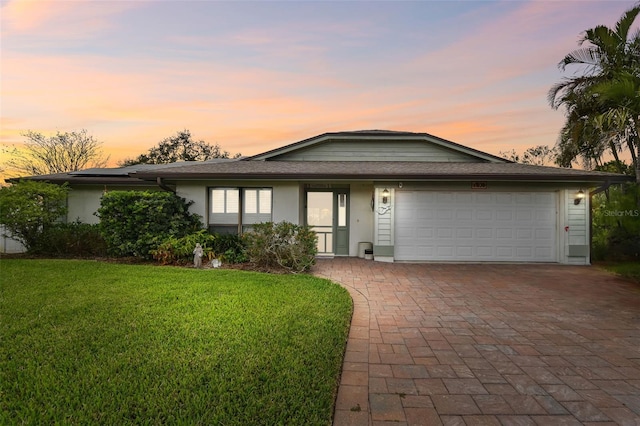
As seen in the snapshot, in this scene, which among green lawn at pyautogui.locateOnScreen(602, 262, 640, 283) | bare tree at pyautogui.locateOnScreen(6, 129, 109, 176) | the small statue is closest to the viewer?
Result: green lawn at pyautogui.locateOnScreen(602, 262, 640, 283)

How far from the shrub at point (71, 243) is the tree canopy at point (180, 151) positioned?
22666mm

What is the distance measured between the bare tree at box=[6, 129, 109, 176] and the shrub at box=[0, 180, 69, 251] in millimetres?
15164

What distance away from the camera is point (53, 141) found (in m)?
21.6

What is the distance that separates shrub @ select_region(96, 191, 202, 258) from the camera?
28.4 feet

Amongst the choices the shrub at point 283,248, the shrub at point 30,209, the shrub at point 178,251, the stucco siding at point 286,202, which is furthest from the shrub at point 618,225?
the shrub at point 30,209

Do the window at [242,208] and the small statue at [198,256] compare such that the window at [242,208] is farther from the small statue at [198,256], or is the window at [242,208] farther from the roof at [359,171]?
the small statue at [198,256]

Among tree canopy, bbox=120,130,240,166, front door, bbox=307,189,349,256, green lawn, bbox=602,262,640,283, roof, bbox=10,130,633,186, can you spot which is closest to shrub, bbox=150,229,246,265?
roof, bbox=10,130,633,186

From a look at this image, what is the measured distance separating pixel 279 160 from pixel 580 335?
9794mm

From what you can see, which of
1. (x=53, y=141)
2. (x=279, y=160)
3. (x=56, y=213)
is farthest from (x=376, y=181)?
(x=53, y=141)

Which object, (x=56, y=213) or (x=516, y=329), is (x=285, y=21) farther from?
(x=516, y=329)

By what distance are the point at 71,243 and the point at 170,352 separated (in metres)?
8.80

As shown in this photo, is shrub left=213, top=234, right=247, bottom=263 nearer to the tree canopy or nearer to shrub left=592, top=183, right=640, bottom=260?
shrub left=592, top=183, right=640, bottom=260

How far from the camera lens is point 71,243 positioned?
31.6 feet

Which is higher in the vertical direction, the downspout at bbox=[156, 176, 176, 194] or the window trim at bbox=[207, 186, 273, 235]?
the downspout at bbox=[156, 176, 176, 194]
